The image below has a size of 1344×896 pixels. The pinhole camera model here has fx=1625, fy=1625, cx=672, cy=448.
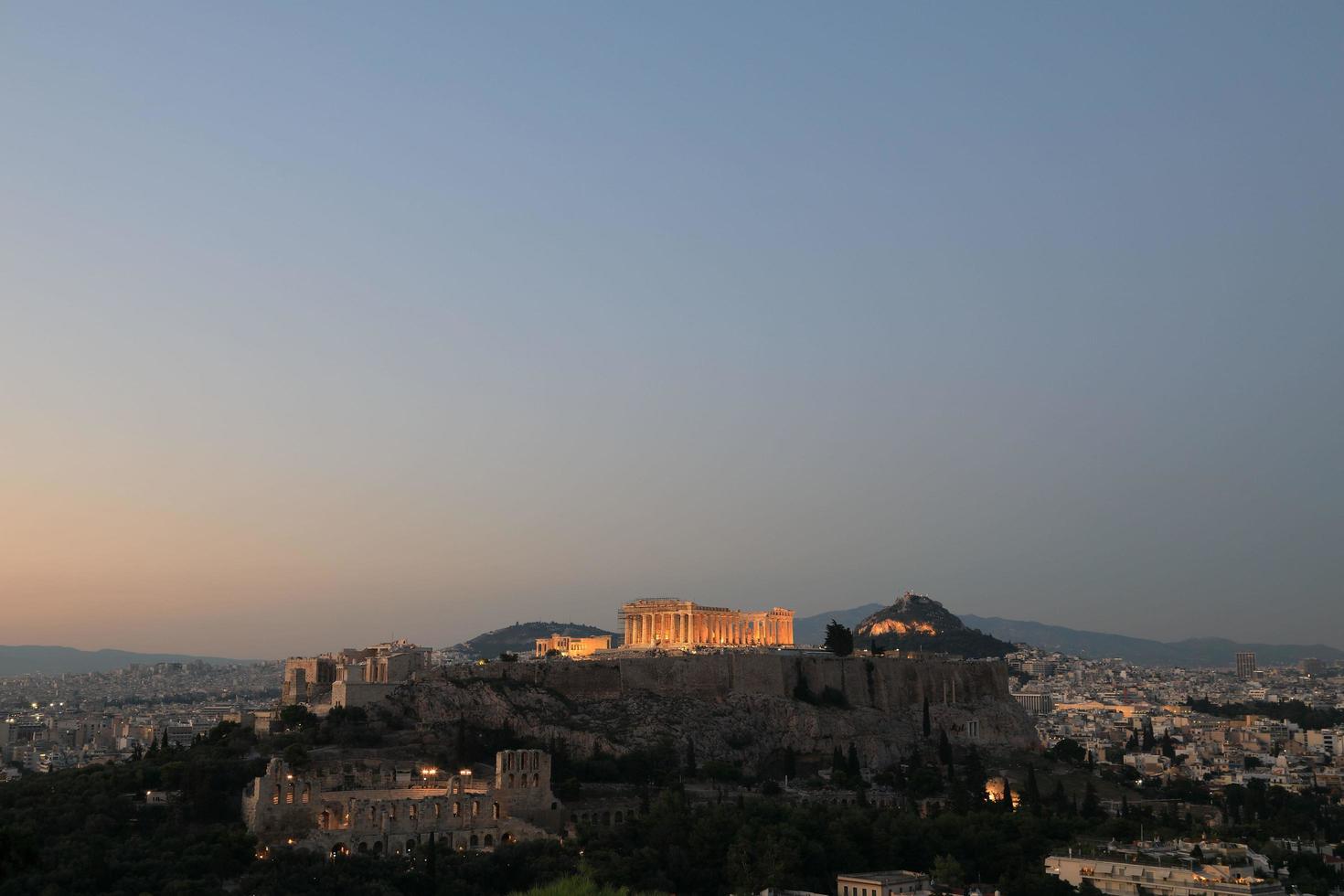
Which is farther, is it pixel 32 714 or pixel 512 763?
pixel 32 714

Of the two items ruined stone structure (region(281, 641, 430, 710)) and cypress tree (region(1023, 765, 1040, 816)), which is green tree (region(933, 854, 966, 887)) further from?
ruined stone structure (region(281, 641, 430, 710))

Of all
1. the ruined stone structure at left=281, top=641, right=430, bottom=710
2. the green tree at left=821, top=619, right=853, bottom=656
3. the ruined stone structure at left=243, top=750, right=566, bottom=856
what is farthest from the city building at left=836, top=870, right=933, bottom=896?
the green tree at left=821, top=619, right=853, bottom=656

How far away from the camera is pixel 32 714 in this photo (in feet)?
591

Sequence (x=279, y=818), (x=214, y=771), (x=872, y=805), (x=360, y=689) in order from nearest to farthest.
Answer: (x=279, y=818)
(x=214, y=771)
(x=872, y=805)
(x=360, y=689)

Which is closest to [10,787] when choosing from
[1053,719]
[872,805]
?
[872,805]

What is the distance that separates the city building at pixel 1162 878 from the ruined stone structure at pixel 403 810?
1850 cm

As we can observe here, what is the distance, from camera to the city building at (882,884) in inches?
2104

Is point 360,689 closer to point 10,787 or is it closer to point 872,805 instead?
point 10,787

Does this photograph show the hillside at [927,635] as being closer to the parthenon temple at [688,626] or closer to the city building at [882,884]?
the parthenon temple at [688,626]

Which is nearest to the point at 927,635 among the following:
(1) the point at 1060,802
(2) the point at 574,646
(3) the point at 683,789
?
(2) the point at 574,646

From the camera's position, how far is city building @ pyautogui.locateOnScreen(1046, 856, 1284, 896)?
5353cm

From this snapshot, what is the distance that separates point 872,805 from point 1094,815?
10.0 metres

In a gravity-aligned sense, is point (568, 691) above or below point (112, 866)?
above

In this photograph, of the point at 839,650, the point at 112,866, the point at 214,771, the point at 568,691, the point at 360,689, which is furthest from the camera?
the point at 839,650
